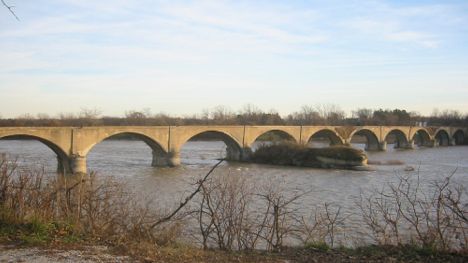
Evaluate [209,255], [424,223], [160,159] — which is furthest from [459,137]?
[209,255]

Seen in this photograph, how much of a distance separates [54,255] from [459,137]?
109 metres

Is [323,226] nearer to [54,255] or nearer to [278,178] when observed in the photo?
[54,255]

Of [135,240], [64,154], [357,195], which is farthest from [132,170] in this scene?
[135,240]

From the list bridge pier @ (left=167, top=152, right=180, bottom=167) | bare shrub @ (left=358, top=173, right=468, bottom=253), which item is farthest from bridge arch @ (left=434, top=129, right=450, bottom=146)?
bare shrub @ (left=358, top=173, right=468, bottom=253)

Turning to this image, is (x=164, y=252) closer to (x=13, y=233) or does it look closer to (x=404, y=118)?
(x=13, y=233)

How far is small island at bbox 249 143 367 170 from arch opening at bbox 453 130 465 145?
64.9m

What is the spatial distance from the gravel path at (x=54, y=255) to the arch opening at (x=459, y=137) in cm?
10567

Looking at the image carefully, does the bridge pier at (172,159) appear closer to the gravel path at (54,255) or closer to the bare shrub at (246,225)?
the bare shrub at (246,225)

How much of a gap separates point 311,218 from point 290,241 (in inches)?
176

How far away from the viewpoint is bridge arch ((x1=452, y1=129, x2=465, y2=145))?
10311cm

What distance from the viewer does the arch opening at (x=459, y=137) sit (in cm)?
10312

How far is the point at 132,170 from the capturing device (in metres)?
39.4

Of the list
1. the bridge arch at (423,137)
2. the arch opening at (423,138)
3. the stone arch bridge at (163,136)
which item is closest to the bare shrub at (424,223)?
the stone arch bridge at (163,136)

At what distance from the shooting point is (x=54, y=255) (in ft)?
24.9
